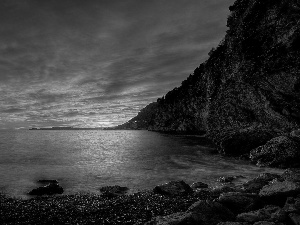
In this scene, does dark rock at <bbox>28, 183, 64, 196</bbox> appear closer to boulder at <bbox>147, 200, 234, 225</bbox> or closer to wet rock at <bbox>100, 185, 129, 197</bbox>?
wet rock at <bbox>100, 185, 129, 197</bbox>

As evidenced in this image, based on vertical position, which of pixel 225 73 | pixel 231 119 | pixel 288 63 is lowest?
pixel 231 119

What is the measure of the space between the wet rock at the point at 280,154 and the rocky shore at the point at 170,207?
1129 cm

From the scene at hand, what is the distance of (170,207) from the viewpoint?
13781 millimetres

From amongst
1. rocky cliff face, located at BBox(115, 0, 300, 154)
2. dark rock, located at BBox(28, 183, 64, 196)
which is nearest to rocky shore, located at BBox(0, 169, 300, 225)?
dark rock, located at BBox(28, 183, 64, 196)

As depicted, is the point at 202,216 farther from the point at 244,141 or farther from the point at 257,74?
the point at 257,74

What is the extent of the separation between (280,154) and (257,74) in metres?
26.9

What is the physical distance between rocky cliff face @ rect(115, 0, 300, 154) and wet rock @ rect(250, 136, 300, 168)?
28.7 feet

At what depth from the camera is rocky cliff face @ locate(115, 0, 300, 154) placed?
1651 inches

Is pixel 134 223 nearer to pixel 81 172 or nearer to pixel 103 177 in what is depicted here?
pixel 103 177

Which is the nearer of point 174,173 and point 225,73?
point 174,173

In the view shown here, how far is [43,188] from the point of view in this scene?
18.6 metres

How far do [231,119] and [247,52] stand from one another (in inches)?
1127

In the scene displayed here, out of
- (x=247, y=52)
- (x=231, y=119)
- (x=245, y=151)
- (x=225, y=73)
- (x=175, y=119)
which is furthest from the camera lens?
(x=175, y=119)

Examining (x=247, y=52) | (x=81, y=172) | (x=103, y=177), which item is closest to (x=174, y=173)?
(x=103, y=177)
